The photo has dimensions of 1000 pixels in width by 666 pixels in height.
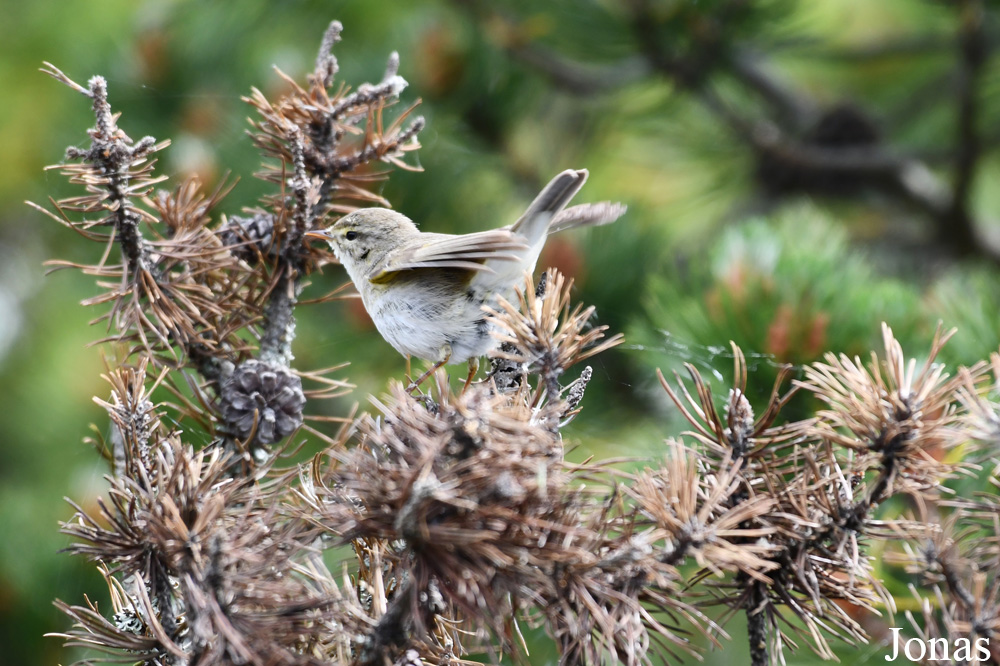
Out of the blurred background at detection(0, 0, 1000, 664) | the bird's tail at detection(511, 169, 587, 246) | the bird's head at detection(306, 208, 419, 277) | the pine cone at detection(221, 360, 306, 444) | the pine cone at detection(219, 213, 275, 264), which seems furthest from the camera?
the bird's head at detection(306, 208, 419, 277)

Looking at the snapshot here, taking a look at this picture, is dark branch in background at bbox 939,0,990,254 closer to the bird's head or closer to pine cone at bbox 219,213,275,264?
the bird's head

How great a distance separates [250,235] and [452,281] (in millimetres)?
537

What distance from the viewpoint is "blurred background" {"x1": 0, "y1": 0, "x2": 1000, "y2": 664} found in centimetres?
182

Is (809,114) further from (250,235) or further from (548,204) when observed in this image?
(250,235)

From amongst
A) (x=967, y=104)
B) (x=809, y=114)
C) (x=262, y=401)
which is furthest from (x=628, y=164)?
(x=262, y=401)

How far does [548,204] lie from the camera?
63.4 inches

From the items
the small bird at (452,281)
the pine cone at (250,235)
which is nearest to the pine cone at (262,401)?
the pine cone at (250,235)

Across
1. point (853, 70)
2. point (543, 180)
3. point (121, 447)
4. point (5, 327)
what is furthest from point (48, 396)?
point (853, 70)

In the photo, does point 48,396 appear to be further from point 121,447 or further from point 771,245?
point 771,245

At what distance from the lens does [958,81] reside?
119 inches

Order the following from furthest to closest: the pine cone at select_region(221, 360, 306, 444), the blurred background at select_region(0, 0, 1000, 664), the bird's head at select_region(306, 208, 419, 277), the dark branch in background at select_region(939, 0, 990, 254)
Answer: the dark branch in background at select_region(939, 0, 990, 254)
the bird's head at select_region(306, 208, 419, 277)
the blurred background at select_region(0, 0, 1000, 664)
the pine cone at select_region(221, 360, 306, 444)

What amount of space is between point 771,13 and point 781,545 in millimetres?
2187

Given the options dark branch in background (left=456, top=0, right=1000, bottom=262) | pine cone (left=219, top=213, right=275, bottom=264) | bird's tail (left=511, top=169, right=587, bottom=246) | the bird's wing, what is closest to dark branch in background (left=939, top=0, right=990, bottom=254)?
dark branch in background (left=456, top=0, right=1000, bottom=262)

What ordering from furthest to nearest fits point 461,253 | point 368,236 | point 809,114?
point 809,114 → point 368,236 → point 461,253
